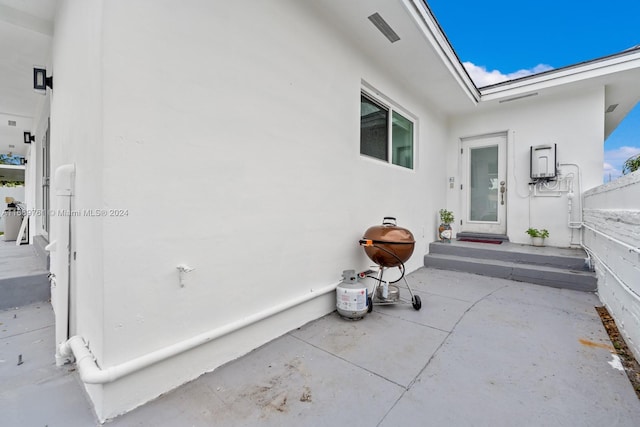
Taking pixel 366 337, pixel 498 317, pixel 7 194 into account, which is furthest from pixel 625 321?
pixel 7 194

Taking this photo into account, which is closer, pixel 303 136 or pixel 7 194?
pixel 303 136

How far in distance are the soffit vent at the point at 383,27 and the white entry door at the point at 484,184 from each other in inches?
141

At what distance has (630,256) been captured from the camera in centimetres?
216

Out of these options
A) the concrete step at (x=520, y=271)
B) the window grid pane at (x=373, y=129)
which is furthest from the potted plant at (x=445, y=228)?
the window grid pane at (x=373, y=129)

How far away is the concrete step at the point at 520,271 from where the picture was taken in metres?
3.55

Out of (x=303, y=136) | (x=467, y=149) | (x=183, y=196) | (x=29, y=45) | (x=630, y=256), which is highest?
(x=29, y=45)

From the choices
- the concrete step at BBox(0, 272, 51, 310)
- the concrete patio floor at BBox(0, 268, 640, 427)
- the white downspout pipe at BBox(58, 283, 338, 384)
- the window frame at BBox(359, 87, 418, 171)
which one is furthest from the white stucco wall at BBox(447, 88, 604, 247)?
the concrete step at BBox(0, 272, 51, 310)

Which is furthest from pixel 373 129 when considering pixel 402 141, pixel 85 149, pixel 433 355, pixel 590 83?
pixel 590 83

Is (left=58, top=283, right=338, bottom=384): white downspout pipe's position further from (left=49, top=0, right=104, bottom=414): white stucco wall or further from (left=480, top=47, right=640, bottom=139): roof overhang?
(left=480, top=47, right=640, bottom=139): roof overhang

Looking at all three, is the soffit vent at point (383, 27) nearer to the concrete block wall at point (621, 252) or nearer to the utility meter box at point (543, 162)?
the concrete block wall at point (621, 252)

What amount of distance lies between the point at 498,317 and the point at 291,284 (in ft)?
7.20

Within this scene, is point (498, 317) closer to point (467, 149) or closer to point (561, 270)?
point (561, 270)

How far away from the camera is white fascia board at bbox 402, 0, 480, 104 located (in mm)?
2835

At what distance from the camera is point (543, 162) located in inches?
193
